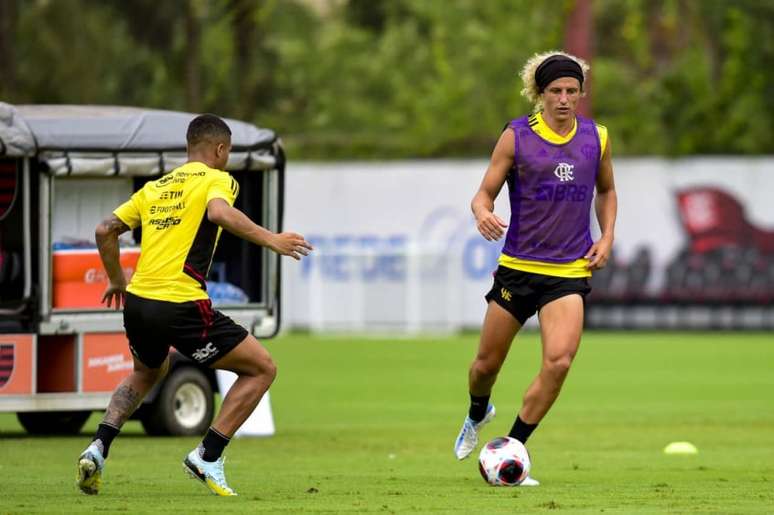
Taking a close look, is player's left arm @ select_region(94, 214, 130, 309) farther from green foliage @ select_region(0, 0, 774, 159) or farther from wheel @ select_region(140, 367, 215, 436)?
green foliage @ select_region(0, 0, 774, 159)

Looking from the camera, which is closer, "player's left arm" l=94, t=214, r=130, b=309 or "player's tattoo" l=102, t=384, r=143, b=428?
"player's left arm" l=94, t=214, r=130, b=309

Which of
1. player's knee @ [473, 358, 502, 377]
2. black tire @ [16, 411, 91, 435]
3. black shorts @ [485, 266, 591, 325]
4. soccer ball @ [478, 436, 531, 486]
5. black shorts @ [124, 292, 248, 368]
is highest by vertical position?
black shorts @ [485, 266, 591, 325]

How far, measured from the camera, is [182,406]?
52.3 feet

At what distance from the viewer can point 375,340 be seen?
33312 mm

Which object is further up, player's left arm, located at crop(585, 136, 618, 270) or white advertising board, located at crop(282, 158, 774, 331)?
player's left arm, located at crop(585, 136, 618, 270)

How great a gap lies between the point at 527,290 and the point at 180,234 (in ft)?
6.93

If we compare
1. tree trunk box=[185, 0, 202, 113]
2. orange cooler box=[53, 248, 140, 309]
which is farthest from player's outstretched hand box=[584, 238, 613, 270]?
tree trunk box=[185, 0, 202, 113]

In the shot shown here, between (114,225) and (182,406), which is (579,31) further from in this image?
(114,225)

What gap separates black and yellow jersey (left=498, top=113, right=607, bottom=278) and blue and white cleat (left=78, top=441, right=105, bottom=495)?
2.60 metres

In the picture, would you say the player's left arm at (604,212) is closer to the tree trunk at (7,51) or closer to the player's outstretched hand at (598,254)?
the player's outstretched hand at (598,254)

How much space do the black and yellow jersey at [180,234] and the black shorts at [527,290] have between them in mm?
1814

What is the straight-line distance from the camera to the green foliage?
112 ft

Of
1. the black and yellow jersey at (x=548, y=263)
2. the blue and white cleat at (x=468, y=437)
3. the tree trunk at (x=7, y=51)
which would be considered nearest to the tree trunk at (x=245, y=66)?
the tree trunk at (x=7, y=51)

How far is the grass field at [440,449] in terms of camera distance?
33.6ft
